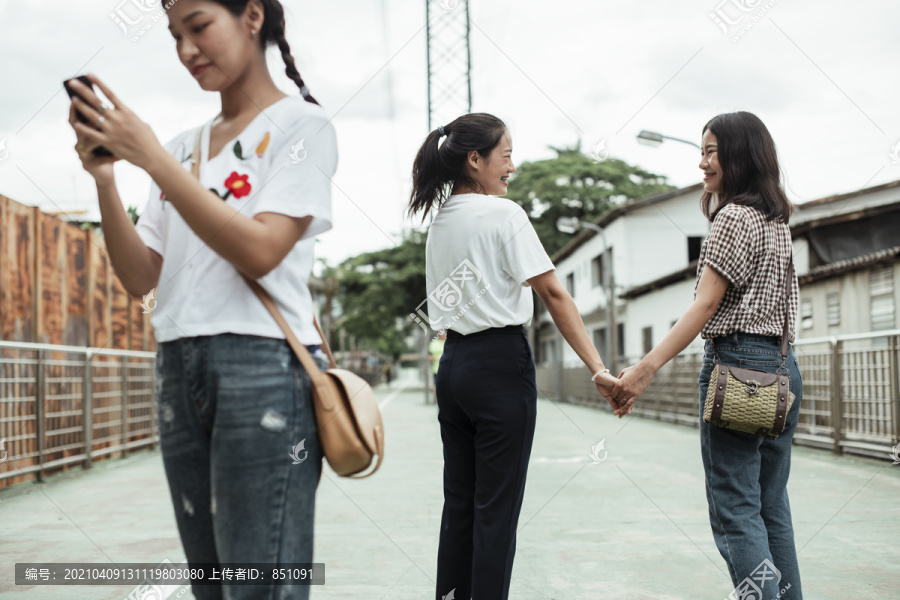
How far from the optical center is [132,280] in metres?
1.72

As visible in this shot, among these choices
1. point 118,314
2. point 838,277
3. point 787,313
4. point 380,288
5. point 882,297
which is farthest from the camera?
point 380,288

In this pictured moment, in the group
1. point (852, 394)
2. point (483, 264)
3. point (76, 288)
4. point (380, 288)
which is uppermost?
point (380, 288)

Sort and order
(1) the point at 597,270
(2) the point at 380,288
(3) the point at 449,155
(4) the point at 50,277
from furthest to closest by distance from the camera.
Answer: (2) the point at 380,288
(1) the point at 597,270
(4) the point at 50,277
(3) the point at 449,155

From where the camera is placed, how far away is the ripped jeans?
1.52m

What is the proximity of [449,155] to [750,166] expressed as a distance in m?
0.95

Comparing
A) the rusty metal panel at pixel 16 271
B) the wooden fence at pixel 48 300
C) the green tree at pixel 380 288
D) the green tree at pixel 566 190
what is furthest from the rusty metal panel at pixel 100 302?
the green tree at pixel 566 190

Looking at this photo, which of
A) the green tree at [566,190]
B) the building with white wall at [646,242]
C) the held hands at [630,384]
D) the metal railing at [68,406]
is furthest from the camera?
the green tree at [566,190]

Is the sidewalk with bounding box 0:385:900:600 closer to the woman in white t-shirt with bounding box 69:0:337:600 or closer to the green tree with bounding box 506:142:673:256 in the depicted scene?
the woman in white t-shirt with bounding box 69:0:337:600

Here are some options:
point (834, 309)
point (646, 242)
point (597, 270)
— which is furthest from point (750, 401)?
point (597, 270)

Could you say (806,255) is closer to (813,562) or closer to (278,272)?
(813,562)

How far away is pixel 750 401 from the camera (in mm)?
2670

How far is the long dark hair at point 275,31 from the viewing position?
161cm

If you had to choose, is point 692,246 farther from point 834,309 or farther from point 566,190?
point 834,309

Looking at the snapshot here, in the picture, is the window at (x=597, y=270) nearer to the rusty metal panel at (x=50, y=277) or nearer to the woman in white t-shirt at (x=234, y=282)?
the rusty metal panel at (x=50, y=277)
